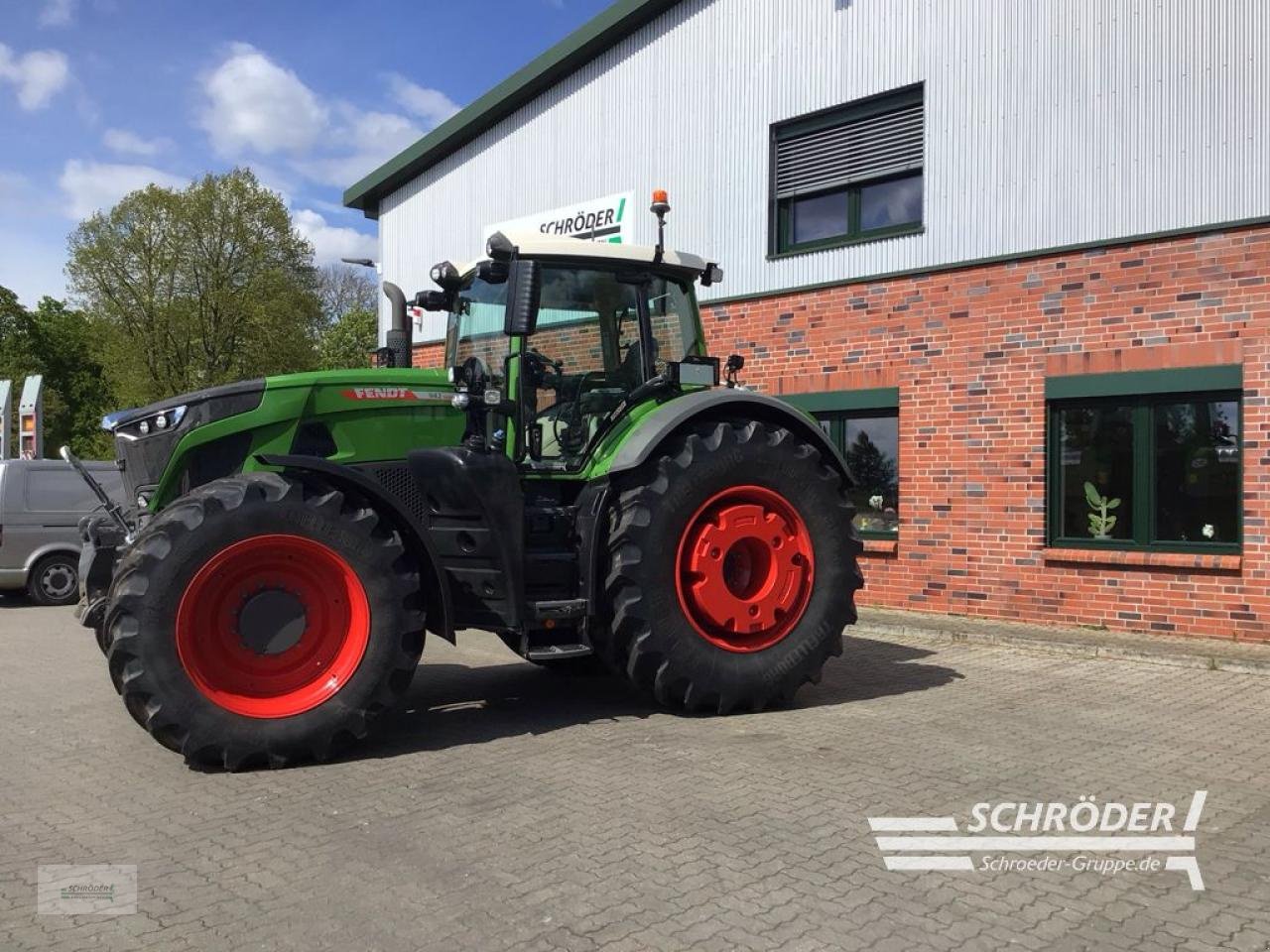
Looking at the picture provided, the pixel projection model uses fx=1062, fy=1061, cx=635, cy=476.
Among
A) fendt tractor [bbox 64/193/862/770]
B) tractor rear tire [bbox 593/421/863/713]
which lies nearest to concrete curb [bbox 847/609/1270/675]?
tractor rear tire [bbox 593/421/863/713]

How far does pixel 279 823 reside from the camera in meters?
4.33

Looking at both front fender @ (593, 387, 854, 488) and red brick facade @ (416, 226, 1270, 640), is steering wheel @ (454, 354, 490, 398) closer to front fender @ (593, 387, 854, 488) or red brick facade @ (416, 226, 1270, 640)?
front fender @ (593, 387, 854, 488)

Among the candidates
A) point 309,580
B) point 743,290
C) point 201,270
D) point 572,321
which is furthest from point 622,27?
point 201,270

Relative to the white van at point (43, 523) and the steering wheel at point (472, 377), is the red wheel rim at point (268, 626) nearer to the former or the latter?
the steering wheel at point (472, 377)

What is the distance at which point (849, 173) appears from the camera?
11117 mm

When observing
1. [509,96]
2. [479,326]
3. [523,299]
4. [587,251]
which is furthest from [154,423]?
[509,96]

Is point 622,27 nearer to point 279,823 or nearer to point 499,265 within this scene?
point 499,265

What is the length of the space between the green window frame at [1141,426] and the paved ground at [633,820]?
204 centimetres

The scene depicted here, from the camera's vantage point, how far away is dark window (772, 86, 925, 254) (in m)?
10.7

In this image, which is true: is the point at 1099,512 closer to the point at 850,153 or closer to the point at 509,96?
the point at 850,153

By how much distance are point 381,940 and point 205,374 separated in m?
31.0

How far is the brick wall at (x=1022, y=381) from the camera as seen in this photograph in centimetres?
853

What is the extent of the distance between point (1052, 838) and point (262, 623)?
3.63m

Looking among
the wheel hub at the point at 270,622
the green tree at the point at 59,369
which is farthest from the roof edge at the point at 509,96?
the green tree at the point at 59,369
